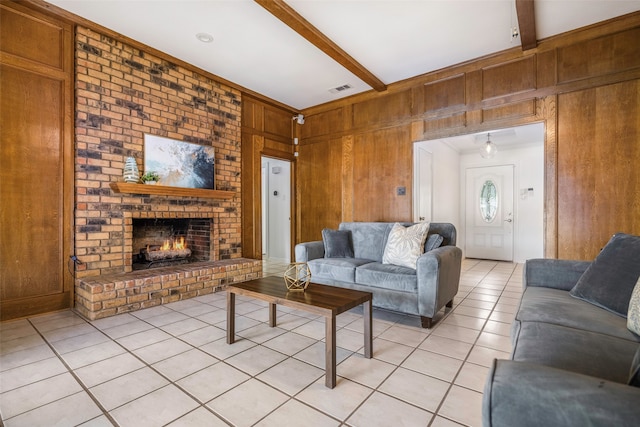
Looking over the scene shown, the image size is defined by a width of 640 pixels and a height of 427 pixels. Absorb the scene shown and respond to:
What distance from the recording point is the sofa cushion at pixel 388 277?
8.93 ft

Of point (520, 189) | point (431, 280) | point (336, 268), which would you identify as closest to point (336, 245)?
point (336, 268)

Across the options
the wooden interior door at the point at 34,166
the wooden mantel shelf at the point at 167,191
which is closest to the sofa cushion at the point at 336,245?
the wooden mantel shelf at the point at 167,191

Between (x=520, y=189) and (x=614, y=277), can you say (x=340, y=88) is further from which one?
(x=520, y=189)

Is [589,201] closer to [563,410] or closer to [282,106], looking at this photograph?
[563,410]

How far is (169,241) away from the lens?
4246mm

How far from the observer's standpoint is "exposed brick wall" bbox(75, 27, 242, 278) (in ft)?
10.4

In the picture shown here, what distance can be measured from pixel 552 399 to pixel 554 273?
1.90 m

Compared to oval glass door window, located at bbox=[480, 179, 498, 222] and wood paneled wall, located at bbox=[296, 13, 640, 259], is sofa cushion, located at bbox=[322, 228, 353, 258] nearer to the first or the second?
wood paneled wall, located at bbox=[296, 13, 640, 259]

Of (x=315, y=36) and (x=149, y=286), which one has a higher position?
(x=315, y=36)

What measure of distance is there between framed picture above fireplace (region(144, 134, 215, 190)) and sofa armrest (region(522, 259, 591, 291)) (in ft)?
12.6

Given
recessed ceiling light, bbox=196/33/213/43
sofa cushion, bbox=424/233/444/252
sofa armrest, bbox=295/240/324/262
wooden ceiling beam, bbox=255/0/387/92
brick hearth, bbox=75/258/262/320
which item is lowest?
brick hearth, bbox=75/258/262/320

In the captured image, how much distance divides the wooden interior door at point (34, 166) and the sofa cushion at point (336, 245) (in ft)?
8.98

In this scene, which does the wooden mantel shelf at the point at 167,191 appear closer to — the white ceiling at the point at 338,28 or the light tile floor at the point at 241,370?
the light tile floor at the point at 241,370

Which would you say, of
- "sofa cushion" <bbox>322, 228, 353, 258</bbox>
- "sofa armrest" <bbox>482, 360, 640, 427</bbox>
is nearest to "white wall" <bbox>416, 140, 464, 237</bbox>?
"sofa cushion" <bbox>322, 228, 353, 258</bbox>
